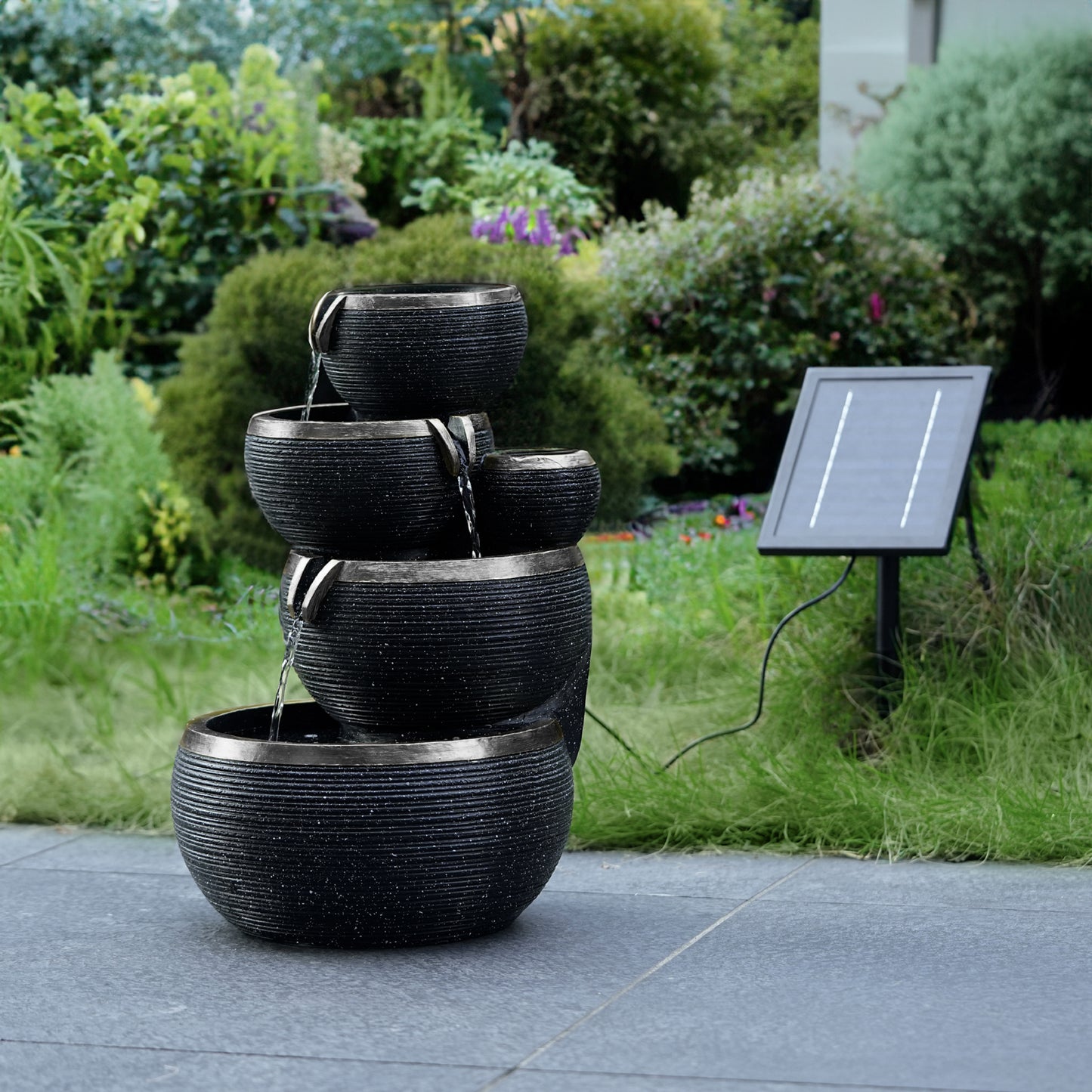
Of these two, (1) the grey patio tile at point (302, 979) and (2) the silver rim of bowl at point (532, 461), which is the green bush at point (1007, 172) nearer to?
(2) the silver rim of bowl at point (532, 461)

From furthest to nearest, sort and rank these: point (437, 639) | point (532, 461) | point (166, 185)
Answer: point (166, 185) → point (532, 461) → point (437, 639)

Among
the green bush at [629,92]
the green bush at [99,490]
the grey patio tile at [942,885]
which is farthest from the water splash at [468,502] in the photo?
the green bush at [629,92]

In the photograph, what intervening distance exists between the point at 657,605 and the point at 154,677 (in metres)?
2.00

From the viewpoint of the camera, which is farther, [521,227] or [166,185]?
[521,227]

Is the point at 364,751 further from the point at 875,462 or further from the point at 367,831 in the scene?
the point at 875,462

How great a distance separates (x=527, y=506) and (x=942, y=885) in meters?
1.37

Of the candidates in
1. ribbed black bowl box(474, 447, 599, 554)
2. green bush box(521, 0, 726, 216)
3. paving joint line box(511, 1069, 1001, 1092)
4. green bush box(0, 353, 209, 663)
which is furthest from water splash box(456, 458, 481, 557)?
green bush box(521, 0, 726, 216)

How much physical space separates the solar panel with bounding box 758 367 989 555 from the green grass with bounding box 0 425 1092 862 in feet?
1.45

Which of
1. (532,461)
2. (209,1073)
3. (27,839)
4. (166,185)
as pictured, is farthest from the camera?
(166,185)

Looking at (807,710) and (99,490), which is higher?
(807,710)

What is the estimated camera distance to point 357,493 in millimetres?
3875

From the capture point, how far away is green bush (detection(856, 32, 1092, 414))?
1189 cm

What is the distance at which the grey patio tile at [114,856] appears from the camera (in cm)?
467

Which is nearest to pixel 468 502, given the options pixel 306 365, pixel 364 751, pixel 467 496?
pixel 467 496
